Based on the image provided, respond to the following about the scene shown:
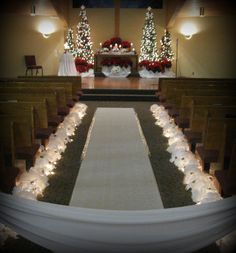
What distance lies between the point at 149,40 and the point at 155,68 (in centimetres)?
133

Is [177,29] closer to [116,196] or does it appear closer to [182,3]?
[182,3]

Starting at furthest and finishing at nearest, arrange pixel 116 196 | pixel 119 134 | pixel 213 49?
pixel 213 49 < pixel 119 134 < pixel 116 196

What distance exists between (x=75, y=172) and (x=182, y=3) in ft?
27.7

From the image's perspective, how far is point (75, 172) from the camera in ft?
13.8

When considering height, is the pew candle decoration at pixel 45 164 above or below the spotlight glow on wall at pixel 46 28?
below

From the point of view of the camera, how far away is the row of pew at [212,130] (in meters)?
3.03

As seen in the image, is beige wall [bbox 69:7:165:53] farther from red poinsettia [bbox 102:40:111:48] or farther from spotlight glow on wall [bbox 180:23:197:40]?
spotlight glow on wall [bbox 180:23:197:40]

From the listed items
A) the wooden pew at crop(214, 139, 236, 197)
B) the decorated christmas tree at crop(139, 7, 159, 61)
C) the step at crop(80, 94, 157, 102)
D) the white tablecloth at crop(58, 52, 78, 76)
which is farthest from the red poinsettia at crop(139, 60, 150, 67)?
the wooden pew at crop(214, 139, 236, 197)

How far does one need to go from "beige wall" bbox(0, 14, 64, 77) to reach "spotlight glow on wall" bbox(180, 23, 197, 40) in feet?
14.2

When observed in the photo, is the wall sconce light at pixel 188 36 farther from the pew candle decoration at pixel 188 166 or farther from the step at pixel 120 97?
→ the pew candle decoration at pixel 188 166

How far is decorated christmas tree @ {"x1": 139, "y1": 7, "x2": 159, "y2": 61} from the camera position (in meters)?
14.6

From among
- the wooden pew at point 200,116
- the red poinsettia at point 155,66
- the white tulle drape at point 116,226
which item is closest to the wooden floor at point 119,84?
the red poinsettia at point 155,66

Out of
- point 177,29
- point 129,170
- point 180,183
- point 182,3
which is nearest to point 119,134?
point 129,170

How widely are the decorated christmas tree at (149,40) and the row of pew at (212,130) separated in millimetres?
8163
